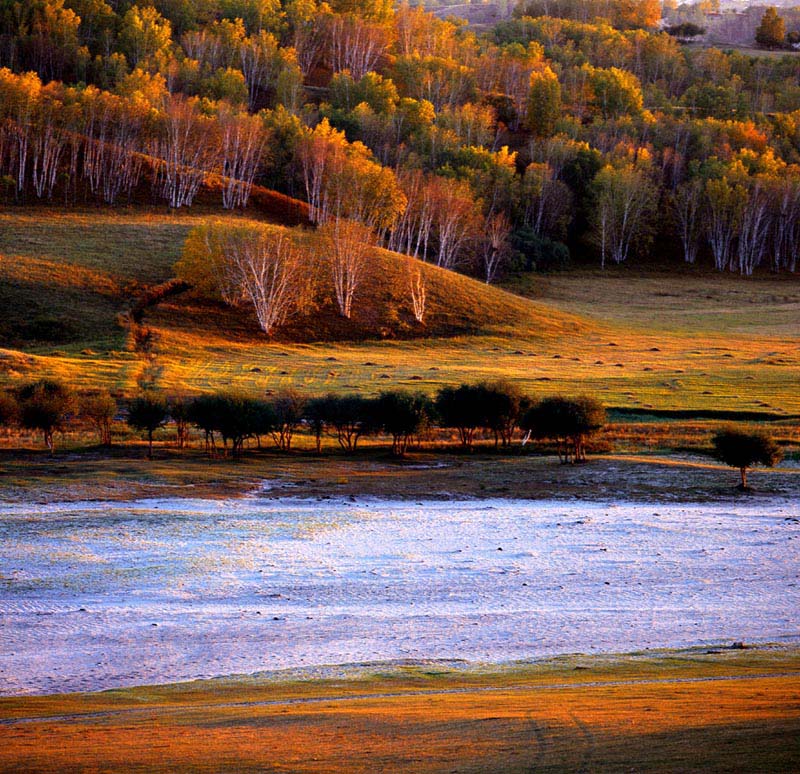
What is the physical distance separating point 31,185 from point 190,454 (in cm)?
9165

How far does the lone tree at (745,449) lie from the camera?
48000 millimetres

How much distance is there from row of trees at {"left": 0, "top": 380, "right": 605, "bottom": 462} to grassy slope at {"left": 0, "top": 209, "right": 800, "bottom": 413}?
9992 millimetres

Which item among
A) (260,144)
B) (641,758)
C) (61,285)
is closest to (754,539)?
(641,758)

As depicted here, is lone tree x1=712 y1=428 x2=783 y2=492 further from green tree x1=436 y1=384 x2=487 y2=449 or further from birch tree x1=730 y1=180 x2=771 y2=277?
birch tree x1=730 y1=180 x2=771 y2=277

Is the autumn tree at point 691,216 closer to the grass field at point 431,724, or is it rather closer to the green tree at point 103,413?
the green tree at point 103,413

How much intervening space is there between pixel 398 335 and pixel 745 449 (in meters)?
57.0

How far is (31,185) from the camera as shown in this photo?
133 meters

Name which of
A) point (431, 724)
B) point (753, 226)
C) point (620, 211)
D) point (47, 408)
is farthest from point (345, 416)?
point (753, 226)

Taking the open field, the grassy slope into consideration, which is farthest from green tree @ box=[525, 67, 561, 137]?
the open field

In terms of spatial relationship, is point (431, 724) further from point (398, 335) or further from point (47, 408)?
point (398, 335)

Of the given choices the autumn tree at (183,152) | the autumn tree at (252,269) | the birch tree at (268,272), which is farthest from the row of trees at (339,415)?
the autumn tree at (183,152)

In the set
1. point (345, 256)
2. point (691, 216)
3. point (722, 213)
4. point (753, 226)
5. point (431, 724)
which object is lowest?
point (431, 724)

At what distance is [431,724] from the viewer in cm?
1537

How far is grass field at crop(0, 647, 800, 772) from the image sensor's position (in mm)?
13258
